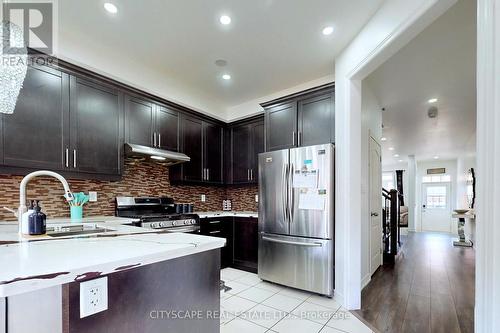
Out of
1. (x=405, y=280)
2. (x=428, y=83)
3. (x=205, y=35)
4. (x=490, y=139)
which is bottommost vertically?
(x=405, y=280)

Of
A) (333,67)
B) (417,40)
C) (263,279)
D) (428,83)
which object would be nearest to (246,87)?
(333,67)

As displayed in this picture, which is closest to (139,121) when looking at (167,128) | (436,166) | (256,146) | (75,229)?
(167,128)

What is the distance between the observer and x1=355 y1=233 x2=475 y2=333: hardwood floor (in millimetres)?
2338

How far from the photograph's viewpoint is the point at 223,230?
12.7 feet

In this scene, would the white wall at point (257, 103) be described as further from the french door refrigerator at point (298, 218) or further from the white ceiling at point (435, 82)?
the french door refrigerator at point (298, 218)

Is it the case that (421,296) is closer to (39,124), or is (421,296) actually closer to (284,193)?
(284,193)

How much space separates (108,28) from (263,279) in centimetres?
342

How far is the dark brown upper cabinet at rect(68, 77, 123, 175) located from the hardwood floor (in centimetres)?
317

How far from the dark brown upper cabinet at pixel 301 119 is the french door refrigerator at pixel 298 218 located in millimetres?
237

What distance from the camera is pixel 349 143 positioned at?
8.81 feet

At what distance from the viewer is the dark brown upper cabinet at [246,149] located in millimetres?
4102

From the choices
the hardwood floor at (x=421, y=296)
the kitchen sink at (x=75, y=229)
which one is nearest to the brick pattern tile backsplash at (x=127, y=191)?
the kitchen sink at (x=75, y=229)

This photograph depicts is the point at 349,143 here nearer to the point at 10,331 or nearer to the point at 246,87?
the point at 246,87

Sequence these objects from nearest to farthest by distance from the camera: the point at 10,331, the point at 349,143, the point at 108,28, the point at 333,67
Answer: the point at 10,331
the point at 108,28
the point at 349,143
the point at 333,67
